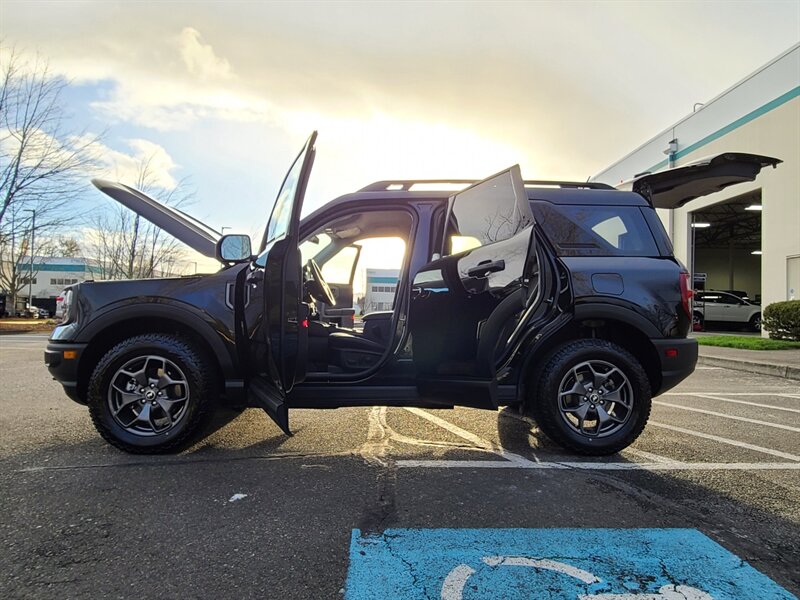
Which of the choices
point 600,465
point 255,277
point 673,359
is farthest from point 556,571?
point 255,277

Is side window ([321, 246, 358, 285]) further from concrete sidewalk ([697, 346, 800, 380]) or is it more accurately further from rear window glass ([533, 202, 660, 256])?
concrete sidewalk ([697, 346, 800, 380])

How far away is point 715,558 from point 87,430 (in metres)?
4.70

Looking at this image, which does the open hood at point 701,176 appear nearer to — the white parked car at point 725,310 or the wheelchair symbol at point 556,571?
the wheelchair symbol at point 556,571

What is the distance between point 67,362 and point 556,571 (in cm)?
350

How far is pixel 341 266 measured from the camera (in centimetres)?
530

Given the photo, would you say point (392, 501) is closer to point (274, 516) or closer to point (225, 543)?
point (274, 516)

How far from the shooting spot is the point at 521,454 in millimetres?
3797

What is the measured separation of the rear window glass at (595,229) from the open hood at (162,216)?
285 centimetres

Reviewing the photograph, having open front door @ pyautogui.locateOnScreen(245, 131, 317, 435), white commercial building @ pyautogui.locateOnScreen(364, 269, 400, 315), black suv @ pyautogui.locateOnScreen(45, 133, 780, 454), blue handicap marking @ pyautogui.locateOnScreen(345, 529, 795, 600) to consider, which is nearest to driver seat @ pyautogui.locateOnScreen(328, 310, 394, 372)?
black suv @ pyautogui.locateOnScreen(45, 133, 780, 454)

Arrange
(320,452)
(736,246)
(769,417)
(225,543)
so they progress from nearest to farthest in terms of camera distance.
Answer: (225,543) → (320,452) → (769,417) → (736,246)

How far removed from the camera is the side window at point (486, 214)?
3191 mm

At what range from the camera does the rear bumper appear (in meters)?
3.82

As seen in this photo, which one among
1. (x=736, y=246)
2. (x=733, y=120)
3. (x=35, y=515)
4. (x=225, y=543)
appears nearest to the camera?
(x=225, y=543)

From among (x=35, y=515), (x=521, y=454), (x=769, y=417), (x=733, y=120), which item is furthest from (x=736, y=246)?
(x=35, y=515)
